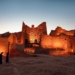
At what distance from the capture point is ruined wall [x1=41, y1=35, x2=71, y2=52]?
35987mm

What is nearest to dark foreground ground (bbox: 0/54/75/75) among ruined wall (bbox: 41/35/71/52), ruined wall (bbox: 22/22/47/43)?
ruined wall (bbox: 41/35/71/52)

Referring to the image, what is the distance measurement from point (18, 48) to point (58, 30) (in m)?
20.2

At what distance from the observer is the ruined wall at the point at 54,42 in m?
36.0

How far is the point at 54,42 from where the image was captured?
37.7m

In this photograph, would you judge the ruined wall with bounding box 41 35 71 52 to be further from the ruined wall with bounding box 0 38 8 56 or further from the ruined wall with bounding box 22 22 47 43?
the ruined wall with bounding box 0 38 8 56

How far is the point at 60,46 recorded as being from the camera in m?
36.9

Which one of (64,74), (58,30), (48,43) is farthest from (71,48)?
(64,74)

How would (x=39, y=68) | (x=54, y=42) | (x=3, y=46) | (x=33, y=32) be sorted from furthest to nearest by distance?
(x=33, y=32)
(x=54, y=42)
(x=3, y=46)
(x=39, y=68)

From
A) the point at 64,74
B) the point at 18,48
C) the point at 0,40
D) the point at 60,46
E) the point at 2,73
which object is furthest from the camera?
the point at 60,46

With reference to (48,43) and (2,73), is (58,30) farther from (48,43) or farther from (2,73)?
(2,73)

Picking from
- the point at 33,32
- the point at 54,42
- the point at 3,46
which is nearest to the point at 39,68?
the point at 3,46

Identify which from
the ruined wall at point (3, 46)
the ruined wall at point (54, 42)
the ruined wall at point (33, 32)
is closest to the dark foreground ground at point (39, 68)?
the ruined wall at point (3, 46)

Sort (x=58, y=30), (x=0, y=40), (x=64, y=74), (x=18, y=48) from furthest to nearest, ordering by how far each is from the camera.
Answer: (x=58, y=30), (x=18, y=48), (x=0, y=40), (x=64, y=74)

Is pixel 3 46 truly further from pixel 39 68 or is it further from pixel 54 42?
pixel 39 68
